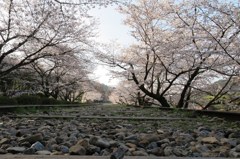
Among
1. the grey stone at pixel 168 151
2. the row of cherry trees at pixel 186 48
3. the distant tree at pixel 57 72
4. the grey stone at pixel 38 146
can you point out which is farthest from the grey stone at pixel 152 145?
the distant tree at pixel 57 72

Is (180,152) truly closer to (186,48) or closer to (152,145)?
(152,145)

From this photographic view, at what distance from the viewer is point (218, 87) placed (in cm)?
1830

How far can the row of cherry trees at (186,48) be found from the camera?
12.4 m

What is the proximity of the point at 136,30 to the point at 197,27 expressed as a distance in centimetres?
574

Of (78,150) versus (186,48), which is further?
(186,48)

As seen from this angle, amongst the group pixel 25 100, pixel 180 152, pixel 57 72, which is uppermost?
pixel 57 72

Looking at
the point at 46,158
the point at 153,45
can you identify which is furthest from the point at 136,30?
the point at 46,158

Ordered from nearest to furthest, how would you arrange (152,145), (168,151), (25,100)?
1. (168,151)
2. (152,145)
3. (25,100)

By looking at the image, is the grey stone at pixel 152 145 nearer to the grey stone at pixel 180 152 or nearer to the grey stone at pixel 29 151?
the grey stone at pixel 180 152

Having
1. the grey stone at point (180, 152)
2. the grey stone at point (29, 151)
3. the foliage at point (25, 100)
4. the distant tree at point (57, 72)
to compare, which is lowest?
the grey stone at point (180, 152)

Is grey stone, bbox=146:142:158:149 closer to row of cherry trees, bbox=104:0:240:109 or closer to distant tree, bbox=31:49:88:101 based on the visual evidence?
row of cherry trees, bbox=104:0:240:109

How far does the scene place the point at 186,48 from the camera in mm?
14172

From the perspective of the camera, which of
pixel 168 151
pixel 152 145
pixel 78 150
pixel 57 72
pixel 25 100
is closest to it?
pixel 78 150

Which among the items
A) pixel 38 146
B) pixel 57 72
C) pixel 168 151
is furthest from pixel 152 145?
pixel 57 72
